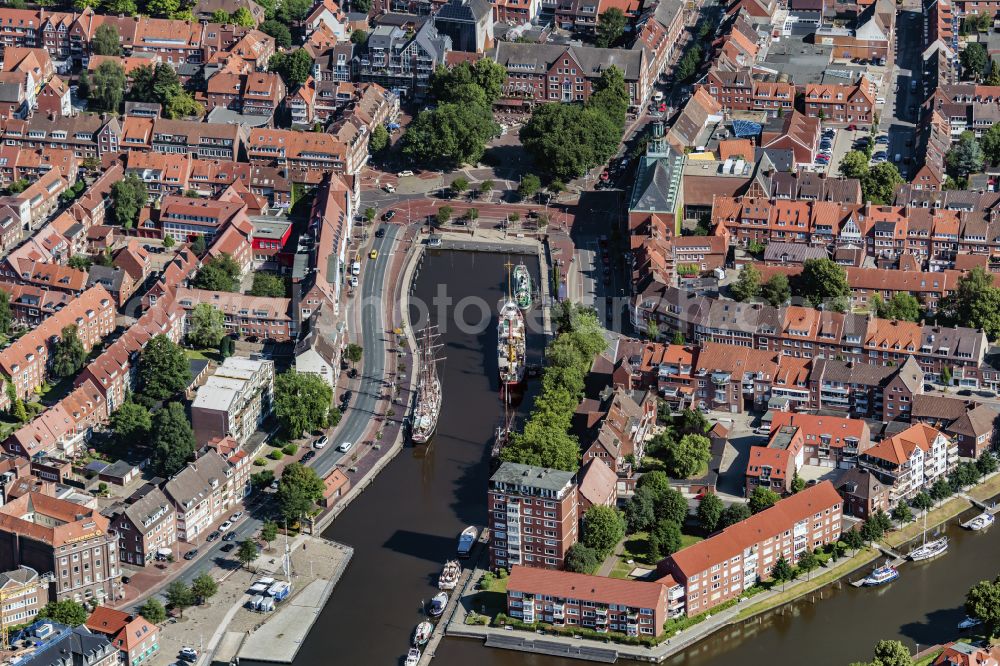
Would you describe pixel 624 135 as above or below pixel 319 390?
above

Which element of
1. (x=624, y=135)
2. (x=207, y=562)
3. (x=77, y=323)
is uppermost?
(x=624, y=135)

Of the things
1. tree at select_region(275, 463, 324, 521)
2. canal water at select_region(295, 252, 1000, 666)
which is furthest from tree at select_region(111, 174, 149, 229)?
tree at select_region(275, 463, 324, 521)

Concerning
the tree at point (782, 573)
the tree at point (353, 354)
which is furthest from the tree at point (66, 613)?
the tree at point (782, 573)

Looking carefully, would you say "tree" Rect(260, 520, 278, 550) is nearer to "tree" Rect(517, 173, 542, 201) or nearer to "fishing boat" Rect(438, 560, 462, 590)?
"fishing boat" Rect(438, 560, 462, 590)

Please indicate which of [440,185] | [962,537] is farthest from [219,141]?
[962,537]

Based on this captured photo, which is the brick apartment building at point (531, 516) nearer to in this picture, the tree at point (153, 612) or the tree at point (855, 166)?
the tree at point (153, 612)

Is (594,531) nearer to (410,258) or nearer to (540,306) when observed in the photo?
(540,306)
